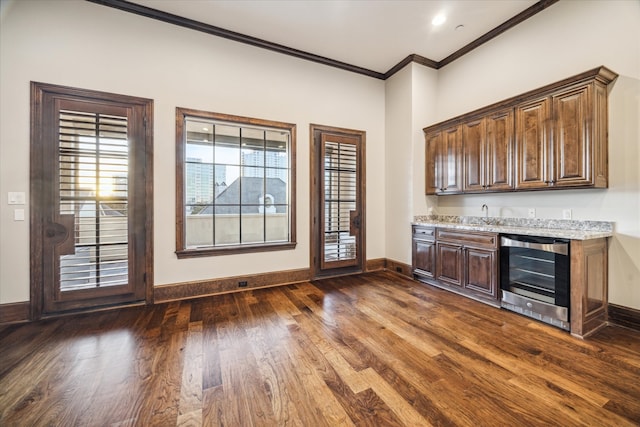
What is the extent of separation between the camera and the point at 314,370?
187 cm

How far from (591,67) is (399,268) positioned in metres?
3.35

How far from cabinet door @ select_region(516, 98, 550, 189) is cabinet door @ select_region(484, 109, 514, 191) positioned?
0.29ft

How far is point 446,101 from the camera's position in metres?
4.30

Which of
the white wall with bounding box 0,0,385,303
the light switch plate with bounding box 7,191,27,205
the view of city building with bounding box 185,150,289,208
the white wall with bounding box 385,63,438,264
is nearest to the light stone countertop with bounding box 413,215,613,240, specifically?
the white wall with bounding box 385,63,438,264

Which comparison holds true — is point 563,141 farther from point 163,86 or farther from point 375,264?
point 163,86

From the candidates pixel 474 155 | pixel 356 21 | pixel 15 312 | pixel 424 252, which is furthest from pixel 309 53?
pixel 15 312

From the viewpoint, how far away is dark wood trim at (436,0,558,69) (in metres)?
3.08

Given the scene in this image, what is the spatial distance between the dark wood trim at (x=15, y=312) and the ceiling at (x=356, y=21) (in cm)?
355

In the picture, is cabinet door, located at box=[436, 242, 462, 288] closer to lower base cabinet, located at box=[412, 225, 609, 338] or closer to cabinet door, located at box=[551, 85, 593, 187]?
lower base cabinet, located at box=[412, 225, 609, 338]

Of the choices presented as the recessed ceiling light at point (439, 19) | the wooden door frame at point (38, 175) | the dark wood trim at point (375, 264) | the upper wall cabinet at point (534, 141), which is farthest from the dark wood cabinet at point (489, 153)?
the wooden door frame at point (38, 175)

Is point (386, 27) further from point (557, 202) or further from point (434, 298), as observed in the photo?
point (434, 298)

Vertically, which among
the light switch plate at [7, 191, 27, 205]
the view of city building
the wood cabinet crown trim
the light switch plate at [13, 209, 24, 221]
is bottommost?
the light switch plate at [13, 209, 24, 221]

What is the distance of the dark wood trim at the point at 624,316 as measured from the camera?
8.05 feet

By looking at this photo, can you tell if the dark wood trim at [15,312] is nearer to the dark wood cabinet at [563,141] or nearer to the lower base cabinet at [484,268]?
the lower base cabinet at [484,268]
